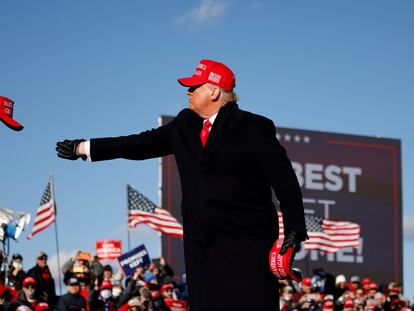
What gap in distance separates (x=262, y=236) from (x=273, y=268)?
0.70ft

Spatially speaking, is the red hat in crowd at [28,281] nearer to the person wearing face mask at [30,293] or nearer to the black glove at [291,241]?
the person wearing face mask at [30,293]

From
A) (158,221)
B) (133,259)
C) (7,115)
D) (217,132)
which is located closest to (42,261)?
(133,259)

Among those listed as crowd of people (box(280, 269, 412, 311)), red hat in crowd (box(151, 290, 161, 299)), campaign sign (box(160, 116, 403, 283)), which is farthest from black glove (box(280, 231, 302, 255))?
campaign sign (box(160, 116, 403, 283))

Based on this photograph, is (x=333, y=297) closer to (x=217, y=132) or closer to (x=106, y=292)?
(x=106, y=292)

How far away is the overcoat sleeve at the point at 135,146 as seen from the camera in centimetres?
496

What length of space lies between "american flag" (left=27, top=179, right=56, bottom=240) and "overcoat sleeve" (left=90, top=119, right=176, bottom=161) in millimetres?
13695

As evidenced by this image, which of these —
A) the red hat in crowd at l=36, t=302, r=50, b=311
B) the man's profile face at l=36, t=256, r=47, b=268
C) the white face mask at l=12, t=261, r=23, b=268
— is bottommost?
the red hat in crowd at l=36, t=302, r=50, b=311

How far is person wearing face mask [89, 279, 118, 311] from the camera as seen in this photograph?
42.0ft

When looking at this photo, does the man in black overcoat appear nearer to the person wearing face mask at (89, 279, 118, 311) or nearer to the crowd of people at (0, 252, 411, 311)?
the crowd of people at (0, 252, 411, 311)

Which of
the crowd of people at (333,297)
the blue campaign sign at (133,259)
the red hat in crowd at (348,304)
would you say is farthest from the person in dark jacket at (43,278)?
the red hat in crowd at (348,304)

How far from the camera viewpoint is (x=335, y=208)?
30.3 m

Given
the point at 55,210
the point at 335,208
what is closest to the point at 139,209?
the point at 55,210

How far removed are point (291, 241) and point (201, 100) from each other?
879 mm

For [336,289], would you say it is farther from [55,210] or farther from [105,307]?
[105,307]
